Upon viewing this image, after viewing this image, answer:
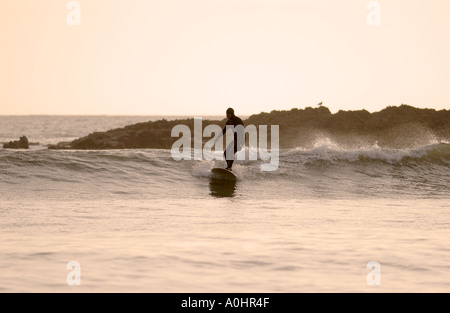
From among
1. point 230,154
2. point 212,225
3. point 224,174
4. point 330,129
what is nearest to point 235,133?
point 230,154

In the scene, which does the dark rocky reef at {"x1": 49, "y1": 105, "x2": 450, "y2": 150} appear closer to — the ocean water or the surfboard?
the ocean water

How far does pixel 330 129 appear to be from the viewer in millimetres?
36344

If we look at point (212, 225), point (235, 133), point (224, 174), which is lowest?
point (212, 225)

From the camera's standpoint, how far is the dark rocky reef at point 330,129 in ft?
112

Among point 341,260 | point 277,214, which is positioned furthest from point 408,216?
point 341,260

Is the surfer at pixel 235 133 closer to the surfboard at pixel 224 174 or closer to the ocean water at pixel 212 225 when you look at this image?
the surfboard at pixel 224 174

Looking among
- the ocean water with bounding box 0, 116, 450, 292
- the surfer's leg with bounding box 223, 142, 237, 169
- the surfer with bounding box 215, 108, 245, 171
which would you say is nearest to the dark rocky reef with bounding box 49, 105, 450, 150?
the ocean water with bounding box 0, 116, 450, 292

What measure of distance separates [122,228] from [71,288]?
3937 millimetres

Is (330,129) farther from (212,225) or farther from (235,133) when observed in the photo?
(212,225)

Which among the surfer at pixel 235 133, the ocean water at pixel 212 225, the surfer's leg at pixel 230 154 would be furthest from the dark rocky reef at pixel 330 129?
the surfer at pixel 235 133

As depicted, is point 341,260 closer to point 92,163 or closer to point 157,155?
point 92,163

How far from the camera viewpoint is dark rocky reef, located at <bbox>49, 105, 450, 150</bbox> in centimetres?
3428

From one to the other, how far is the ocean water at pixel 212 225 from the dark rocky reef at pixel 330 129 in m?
11.2

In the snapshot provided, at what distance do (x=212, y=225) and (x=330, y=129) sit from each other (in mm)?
25492
